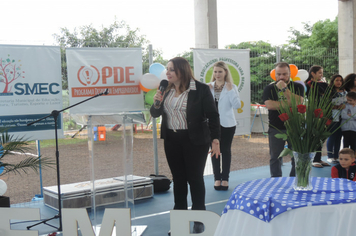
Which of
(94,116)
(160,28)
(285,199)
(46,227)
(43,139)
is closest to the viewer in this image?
(285,199)

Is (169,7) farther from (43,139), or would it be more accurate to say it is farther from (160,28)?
(43,139)

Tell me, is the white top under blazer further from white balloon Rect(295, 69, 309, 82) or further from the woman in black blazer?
white balloon Rect(295, 69, 309, 82)

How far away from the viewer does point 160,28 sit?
16391 millimetres

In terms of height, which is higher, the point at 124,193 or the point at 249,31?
the point at 249,31

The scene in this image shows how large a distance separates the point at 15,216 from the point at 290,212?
2.06 metres

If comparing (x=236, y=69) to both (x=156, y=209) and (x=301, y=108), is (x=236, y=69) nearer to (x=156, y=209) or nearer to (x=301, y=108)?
(x=156, y=209)

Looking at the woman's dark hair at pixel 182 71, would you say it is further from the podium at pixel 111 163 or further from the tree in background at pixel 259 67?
the tree in background at pixel 259 67

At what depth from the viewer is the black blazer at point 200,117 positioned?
2.96 meters

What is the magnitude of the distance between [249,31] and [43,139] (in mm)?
15979

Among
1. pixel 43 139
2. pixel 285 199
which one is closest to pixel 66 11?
pixel 43 139

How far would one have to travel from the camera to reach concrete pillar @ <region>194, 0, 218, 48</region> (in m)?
6.89

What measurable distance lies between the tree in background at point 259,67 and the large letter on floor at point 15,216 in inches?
172

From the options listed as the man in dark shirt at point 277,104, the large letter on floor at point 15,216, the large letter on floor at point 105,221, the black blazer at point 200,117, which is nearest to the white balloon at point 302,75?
the man in dark shirt at point 277,104

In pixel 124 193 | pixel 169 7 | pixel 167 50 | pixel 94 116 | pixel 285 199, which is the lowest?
pixel 124 193
